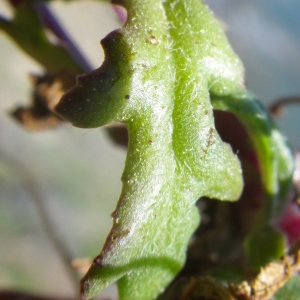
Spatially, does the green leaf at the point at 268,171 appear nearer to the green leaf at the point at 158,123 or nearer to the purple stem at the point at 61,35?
the green leaf at the point at 158,123

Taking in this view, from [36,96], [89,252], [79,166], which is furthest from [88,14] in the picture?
[36,96]

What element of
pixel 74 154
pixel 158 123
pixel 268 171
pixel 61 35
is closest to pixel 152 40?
pixel 158 123

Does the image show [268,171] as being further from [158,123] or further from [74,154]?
[74,154]

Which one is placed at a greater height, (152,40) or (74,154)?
(152,40)

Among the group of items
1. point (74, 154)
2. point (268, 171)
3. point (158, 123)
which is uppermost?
point (158, 123)

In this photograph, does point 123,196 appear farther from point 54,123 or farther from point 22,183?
point 22,183

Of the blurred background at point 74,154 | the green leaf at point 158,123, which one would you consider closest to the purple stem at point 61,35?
the green leaf at point 158,123
